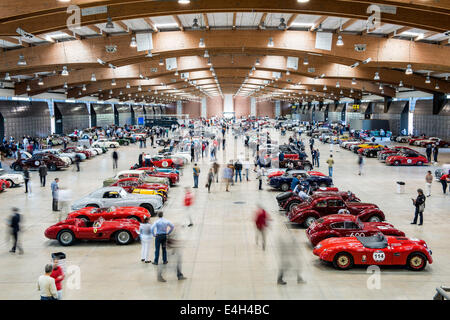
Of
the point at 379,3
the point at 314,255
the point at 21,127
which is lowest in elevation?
the point at 314,255

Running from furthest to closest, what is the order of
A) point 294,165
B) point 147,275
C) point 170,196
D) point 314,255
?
point 294,165
point 170,196
point 314,255
point 147,275

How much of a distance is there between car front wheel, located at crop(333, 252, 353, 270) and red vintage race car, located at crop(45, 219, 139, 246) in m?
5.79

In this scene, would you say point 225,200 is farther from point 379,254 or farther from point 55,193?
point 379,254

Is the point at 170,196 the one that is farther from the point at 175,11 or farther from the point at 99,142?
the point at 99,142

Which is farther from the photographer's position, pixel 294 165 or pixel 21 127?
pixel 21 127

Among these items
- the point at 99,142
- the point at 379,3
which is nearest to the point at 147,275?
the point at 379,3

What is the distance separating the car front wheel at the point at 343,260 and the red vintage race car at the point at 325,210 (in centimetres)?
377

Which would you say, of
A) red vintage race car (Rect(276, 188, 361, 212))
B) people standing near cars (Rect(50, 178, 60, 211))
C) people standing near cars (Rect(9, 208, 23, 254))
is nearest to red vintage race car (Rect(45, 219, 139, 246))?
people standing near cars (Rect(9, 208, 23, 254))

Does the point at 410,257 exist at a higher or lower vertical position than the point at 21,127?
lower

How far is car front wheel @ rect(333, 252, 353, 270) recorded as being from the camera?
9469 millimetres

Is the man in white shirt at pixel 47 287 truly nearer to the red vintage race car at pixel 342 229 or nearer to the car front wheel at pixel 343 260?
the car front wheel at pixel 343 260

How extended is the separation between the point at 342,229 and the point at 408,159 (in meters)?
20.6

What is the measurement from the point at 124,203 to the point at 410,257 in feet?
32.3

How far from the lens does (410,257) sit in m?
9.38
